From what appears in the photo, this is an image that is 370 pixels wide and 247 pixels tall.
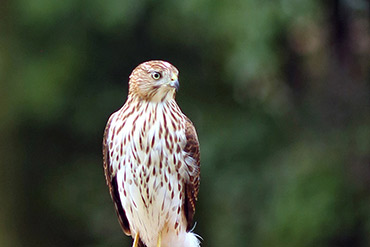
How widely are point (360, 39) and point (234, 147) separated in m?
1.74

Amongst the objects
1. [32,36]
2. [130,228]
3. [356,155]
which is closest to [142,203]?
[130,228]

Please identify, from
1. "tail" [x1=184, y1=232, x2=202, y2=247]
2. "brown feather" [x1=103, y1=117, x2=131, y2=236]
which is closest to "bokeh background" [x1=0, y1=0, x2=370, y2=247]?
"tail" [x1=184, y1=232, x2=202, y2=247]

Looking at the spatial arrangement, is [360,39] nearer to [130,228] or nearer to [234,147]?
[234,147]

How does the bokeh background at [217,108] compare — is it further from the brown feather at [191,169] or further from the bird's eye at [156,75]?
the bird's eye at [156,75]

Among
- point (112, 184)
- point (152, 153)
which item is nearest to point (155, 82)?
Answer: point (152, 153)

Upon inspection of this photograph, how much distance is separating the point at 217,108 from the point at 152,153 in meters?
5.59

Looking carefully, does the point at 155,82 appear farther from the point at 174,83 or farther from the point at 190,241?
the point at 190,241

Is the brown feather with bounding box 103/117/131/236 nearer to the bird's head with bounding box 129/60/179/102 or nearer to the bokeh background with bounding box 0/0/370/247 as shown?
the bird's head with bounding box 129/60/179/102

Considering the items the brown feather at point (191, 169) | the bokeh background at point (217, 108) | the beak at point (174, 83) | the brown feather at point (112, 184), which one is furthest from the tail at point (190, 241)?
the bokeh background at point (217, 108)

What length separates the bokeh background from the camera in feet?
43.7

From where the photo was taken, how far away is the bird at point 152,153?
8.88 meters

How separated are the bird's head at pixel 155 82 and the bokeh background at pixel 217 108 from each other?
438cm

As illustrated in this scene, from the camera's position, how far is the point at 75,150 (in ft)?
50.0

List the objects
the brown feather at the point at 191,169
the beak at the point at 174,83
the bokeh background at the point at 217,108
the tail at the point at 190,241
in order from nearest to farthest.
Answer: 1. the beak at the point at 174,83
2. the brown feather at the point at 191,169
3. the tail at the point at 190,241
4. the bokeh background at the point at 217,108
